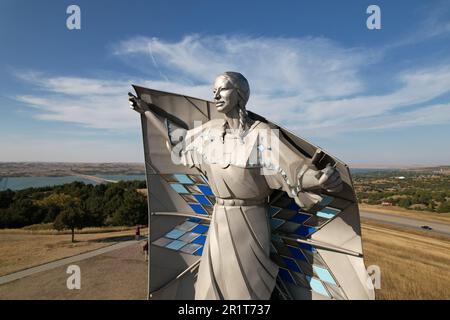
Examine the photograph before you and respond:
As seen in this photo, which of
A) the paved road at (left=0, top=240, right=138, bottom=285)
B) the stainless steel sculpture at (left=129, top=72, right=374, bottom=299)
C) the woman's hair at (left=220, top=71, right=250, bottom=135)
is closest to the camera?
the stainless steel sculpture at (left=129, top=72, right=374, bottom=299)

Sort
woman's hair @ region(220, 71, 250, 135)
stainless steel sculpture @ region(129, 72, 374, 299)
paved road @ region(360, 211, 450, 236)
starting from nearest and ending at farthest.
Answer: stainless steel sculpture @ region(129, 72, 374, 299) < woman's hair @ region(220, 71, 250, 135) < paved road @ region(360, 211, 450, 236)

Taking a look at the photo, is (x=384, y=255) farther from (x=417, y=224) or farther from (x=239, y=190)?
(x=417, y=224)

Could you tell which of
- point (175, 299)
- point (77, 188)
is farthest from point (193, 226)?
point (77, 188)

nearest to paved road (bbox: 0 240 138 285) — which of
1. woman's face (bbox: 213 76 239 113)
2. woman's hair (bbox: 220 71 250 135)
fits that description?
woman's face (bbox: 213 76 239 113)

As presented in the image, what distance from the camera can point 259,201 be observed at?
5969mm

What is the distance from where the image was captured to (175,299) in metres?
7.69

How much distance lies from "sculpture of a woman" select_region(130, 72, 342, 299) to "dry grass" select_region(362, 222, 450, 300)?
996 cm

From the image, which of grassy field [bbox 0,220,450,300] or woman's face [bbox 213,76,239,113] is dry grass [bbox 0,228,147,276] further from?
woman's face [bbox 213,76,239,113]

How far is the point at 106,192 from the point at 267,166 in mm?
41891

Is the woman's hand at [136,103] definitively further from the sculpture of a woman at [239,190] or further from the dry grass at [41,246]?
the dry grass at [41,246]

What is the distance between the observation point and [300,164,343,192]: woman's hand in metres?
4.61

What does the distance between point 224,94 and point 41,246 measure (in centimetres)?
2267

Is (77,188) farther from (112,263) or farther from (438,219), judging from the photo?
(438,219)

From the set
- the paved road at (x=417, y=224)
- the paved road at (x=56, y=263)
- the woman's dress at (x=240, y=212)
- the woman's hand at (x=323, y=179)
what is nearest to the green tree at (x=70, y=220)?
the paved road at (x=56, y=263)
